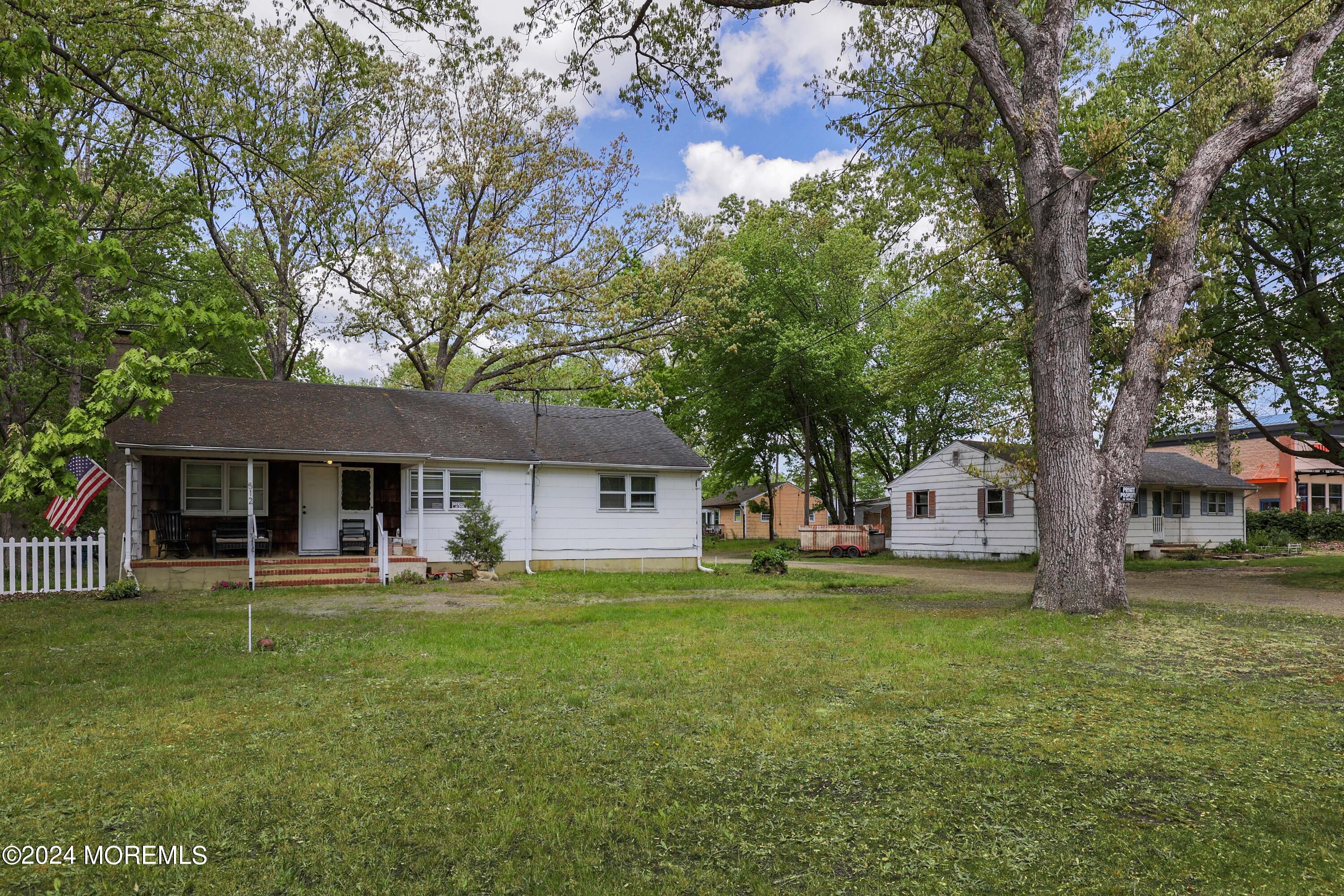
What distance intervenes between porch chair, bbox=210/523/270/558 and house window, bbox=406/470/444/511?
3.20 m

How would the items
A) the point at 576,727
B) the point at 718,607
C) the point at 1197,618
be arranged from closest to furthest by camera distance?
the point at 576,727 → the point at 1197,618 → the point at 718,607

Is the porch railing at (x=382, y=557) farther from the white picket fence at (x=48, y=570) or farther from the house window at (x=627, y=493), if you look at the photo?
the house window at (x=627, y=493)

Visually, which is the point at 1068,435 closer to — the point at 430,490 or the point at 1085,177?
the point at 1085,177

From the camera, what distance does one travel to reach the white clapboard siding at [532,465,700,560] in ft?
63.5

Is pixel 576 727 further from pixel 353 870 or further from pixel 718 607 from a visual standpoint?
pixel 718 607

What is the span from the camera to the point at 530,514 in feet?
62.1

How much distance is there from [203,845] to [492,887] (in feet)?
4.84

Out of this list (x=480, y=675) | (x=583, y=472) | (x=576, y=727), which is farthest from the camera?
(x=583, y=472)

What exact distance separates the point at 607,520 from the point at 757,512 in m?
36.7

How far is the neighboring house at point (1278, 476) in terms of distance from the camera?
3822 cm

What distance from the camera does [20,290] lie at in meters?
16.7

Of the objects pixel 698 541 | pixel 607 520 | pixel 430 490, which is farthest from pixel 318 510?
pixel 698 541

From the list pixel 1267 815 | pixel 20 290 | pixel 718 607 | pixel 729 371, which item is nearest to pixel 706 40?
pixel 718 607

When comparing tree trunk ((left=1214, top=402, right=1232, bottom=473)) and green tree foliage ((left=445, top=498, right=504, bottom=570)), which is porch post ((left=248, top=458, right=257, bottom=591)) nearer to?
green tree foliage ((left=445, top=498, right=504, bottom=570))
